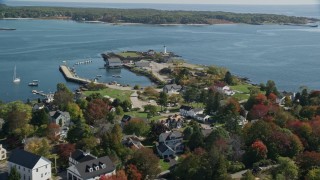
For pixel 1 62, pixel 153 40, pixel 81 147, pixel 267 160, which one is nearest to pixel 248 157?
pixel 267 160

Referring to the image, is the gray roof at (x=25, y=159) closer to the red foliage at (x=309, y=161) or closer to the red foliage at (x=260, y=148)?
the red foliage at (x=260, y=148)

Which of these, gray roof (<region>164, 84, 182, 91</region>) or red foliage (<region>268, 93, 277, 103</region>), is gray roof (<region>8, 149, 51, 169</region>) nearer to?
red foliage (<region>268, 93, 277, 103</region>)

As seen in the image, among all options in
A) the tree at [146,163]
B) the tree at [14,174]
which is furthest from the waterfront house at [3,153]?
the tree at [146,163]

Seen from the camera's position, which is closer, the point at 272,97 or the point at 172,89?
the point at 272,97

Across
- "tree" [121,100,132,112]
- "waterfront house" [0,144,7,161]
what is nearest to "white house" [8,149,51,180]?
"waterfront house" [0,144,7,161]

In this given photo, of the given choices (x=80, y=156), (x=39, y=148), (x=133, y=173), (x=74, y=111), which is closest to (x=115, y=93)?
(x=74, y=111)

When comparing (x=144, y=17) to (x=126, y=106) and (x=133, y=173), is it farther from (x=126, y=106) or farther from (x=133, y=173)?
(x=133, y=173)

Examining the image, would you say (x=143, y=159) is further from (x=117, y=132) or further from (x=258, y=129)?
(x=258, y=129)
